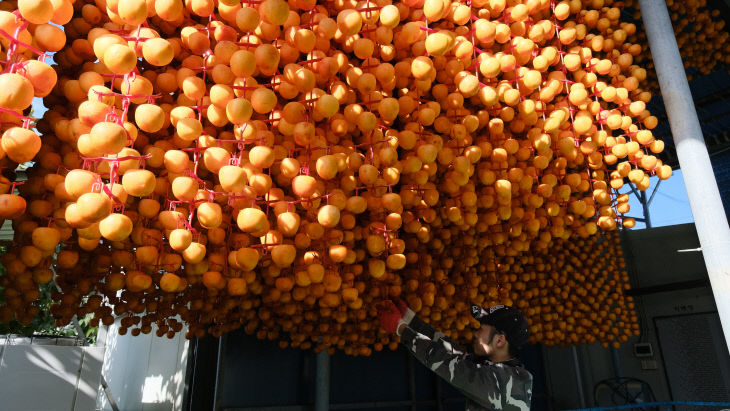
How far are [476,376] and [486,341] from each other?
36 centimetres

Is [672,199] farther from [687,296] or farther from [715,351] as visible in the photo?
[715,351]

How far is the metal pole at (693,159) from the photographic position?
2520 mm

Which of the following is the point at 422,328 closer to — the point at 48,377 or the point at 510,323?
the point at 510,323

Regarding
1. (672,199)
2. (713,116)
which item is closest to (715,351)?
(672,199)

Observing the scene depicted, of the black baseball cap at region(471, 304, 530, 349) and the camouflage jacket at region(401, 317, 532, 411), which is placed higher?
the black baseball cap at region(471, 304, 530, 349)

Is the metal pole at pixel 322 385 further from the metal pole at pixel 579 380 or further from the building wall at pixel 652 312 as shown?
the metal pole at pixel 579 380

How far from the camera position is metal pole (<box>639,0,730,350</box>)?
8.27ft

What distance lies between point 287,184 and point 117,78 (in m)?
0.56

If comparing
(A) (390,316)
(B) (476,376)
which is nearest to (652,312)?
(B) (476,376)

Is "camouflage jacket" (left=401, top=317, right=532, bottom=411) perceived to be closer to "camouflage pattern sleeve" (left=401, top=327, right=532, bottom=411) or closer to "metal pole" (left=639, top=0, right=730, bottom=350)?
"camouflage pattern sleeve" (left=401, top=327, right=532, bottom=411)

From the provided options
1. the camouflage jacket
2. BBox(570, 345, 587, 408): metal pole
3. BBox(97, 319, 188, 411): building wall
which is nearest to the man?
the camouflage jacket

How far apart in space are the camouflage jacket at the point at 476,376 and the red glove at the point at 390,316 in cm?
8

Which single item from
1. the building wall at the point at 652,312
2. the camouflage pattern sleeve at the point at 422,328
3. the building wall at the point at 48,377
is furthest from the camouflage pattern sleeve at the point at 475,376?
the building wall at the point at 652,312

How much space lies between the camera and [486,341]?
264cm
